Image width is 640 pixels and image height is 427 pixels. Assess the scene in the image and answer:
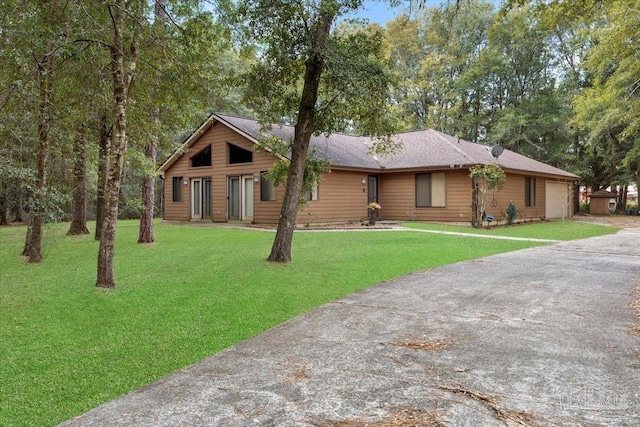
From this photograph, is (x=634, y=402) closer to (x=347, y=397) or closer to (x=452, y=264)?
(x=347, y=397)

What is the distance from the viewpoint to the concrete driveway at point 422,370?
8.29ft

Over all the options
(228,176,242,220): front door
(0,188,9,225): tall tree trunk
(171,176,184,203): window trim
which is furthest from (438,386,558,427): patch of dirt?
(0,188,9,225): tall tree trunk

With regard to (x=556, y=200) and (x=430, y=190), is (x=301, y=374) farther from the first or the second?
(x=556, y=200)

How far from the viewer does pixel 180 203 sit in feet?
66.6

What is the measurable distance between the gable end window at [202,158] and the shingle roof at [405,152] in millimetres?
684

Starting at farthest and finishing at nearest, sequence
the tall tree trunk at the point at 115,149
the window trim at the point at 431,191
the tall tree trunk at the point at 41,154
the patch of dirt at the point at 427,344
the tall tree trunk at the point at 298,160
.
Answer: the window trim at the point at 431,191, the tall tree trunk at the point at 298,160, the tall tree trunk at the point at 41,154, the tall tree trunk at the point at 115,149, the patch of dirt at the point at 427,344

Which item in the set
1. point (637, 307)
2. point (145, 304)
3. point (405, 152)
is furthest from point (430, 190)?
point (145, 304)

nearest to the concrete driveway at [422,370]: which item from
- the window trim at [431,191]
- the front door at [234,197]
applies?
the window trim at [431,191]

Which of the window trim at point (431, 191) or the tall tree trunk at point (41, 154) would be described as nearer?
the tall tree trunk at point (41, 154)

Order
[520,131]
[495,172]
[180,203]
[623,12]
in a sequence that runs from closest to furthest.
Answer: [623,12]
[495,172]
[180,203]
[520,131]

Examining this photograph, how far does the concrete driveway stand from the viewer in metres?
2.53

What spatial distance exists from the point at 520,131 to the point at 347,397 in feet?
98.9

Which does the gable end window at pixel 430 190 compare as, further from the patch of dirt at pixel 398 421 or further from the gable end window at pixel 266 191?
the patch of dirt at pixel 398 421

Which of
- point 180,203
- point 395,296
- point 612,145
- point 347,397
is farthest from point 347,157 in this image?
point 612,145
